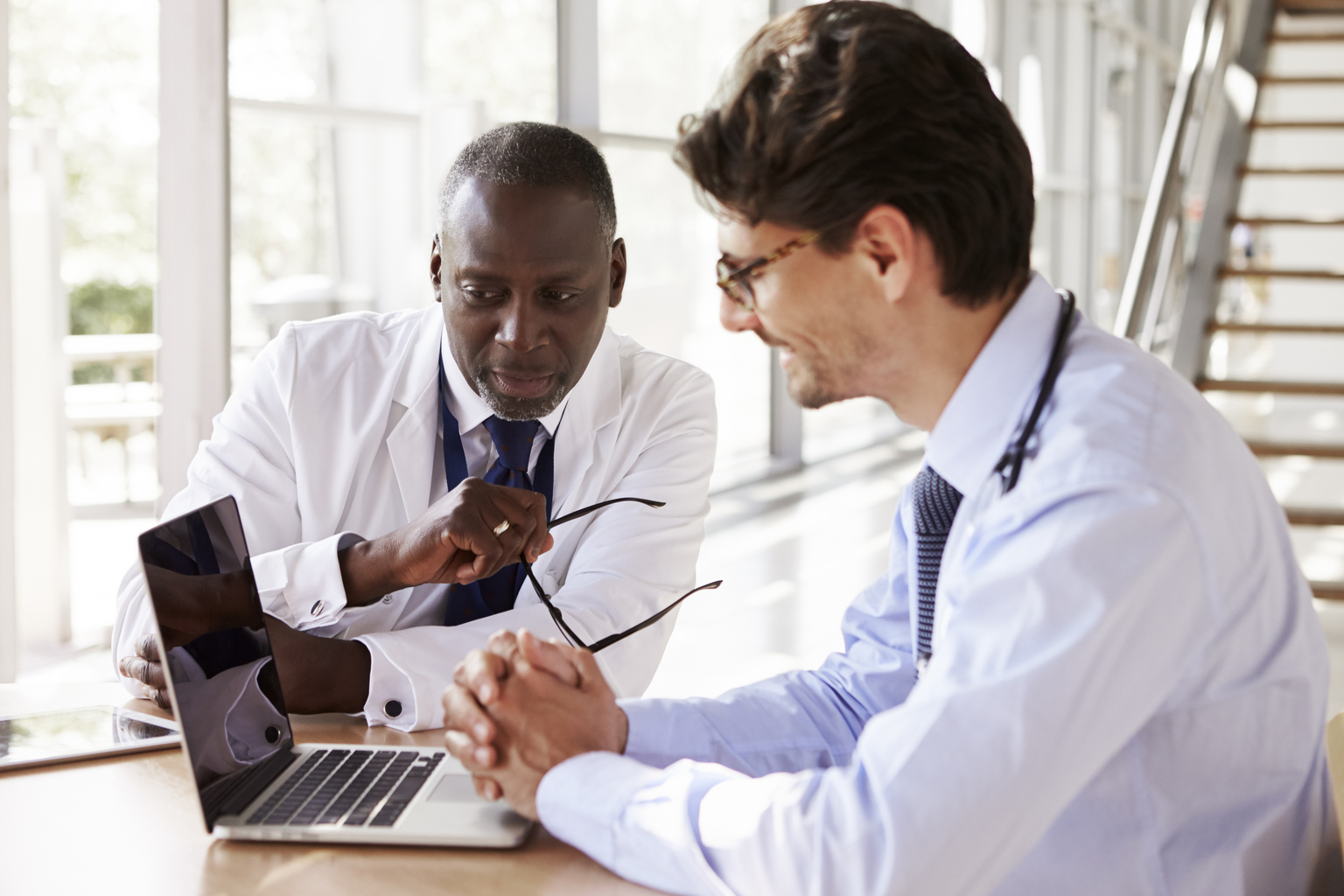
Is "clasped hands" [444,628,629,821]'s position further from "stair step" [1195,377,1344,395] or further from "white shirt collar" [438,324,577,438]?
"stair step" [1195,377,1344,395]

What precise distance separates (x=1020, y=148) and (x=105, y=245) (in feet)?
10.9

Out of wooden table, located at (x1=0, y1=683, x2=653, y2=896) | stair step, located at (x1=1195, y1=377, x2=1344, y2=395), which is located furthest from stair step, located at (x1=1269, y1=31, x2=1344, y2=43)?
Result: wooden table, located at (x1=0, y1=683, x2=653, y2=896)

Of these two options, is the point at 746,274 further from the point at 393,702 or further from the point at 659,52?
the point at 659,52

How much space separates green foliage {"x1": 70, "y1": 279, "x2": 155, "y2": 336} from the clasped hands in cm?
311

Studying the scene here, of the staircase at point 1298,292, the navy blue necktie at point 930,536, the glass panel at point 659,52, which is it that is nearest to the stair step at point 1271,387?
the staircase at point 1298,292

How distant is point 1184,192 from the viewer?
5.58 m

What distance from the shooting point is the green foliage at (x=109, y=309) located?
386cm

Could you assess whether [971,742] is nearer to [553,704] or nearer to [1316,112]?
[553,704]

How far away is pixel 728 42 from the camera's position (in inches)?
265

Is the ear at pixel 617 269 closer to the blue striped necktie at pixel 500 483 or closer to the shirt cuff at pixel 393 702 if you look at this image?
the blue striped necktie at pixel 500 483

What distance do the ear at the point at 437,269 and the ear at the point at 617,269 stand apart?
0.27 metres

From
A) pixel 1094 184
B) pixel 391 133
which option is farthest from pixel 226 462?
pixel 1094 184

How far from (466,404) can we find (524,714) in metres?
0.86

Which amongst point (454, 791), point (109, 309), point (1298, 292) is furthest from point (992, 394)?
point (1298, 292)
